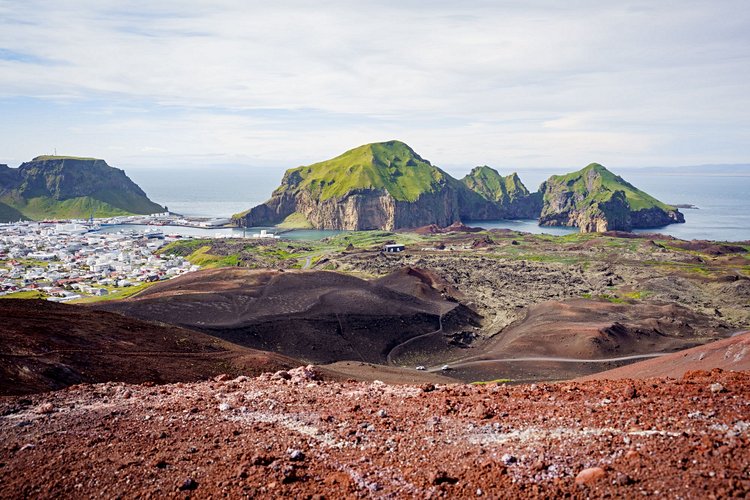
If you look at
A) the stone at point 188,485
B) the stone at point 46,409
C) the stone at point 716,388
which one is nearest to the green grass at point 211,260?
the stone at point 46,409

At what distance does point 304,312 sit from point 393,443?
40.6m

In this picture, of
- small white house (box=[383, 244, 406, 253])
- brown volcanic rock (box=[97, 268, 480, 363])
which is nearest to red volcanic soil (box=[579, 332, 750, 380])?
brown volcanic rock (box=[97, 268, 480, 363])

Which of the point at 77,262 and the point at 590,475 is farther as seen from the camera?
the point at 77,262

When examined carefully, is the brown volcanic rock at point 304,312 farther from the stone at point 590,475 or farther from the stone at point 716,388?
the stone at point 590,475

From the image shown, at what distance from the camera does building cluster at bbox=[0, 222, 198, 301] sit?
8556 centimetres

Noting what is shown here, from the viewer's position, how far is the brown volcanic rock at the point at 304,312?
4688cm

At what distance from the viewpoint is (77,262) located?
11138 centimetres

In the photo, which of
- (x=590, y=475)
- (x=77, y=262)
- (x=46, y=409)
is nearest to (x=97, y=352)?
(x=46, y=409)

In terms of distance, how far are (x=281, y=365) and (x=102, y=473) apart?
65.1 feet

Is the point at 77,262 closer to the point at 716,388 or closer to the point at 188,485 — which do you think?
the point at 188,485

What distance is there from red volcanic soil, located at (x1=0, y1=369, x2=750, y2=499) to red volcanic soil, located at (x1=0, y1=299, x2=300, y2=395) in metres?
4.50

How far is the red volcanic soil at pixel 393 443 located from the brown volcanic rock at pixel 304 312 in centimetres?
2985

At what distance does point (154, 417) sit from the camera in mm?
14992

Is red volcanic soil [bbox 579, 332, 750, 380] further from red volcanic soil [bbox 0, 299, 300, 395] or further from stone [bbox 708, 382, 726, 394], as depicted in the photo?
red volcanic soil [bbox 0, 299, 300, 395]
